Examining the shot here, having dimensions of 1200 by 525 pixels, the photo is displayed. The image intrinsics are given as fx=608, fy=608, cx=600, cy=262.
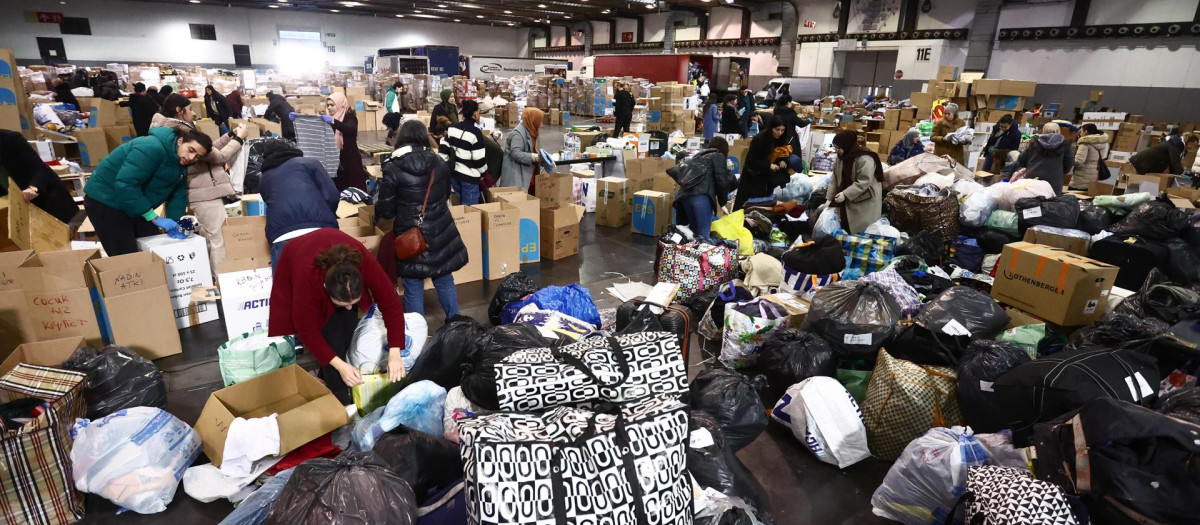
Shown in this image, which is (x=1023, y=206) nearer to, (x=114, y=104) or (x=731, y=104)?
(x=731, y=104)

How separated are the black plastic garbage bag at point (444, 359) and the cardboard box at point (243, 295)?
1.44 metres

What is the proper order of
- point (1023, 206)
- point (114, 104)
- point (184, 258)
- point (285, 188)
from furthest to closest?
point (114, 104)
point (1023, 206)
point (184, 258)
point (285, 188)

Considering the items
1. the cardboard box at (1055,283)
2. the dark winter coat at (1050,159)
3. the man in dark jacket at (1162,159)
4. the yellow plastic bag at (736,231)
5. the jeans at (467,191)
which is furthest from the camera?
the man in dark jacket at (1162,159)

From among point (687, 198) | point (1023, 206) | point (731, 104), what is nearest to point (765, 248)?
point (687, 198)

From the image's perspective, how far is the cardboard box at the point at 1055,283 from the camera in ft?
11.4

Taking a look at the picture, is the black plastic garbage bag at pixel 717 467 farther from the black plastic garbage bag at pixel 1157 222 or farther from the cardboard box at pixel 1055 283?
the black plastic garbage bag at pixel 1157 222

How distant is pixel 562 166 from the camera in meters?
8.42

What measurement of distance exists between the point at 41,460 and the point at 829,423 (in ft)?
10.8

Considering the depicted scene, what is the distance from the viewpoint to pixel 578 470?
168 cm

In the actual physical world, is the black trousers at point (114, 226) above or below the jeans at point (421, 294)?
above

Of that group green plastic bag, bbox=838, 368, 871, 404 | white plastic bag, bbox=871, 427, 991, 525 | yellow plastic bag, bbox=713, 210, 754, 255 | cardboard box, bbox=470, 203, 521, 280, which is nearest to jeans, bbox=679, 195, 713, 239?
yellow plastic bag, bbox=713, 210, 754, 255

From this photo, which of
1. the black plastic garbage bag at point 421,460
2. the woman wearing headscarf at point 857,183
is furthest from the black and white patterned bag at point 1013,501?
the woman wearing headscarf at point 857,183

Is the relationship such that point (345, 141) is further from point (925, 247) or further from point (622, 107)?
point (622, 107)

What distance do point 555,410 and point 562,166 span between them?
6734mm
